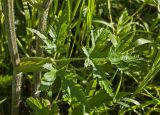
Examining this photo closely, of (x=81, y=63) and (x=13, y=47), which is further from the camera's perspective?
(x=81, y=63)

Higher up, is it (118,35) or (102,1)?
(102,1)

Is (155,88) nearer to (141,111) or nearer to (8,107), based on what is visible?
(141,111)

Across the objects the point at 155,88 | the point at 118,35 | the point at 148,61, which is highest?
the point at 118,35

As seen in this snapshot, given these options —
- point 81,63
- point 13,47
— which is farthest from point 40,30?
point 81,63

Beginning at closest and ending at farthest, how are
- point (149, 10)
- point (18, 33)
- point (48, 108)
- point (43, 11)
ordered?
point (43, 11) < point (48, 108) < point (18, 33) < point (149, 10)

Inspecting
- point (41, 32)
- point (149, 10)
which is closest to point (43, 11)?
point (41, 32)

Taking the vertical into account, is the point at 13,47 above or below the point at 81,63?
above

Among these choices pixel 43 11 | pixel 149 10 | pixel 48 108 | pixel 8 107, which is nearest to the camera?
pixel 43 11

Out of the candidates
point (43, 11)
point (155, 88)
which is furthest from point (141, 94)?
point (43, 11)

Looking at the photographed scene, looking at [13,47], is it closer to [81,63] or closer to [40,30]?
[40,30]

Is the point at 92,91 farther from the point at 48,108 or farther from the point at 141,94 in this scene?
the point at 141,94

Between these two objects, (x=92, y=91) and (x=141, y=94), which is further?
(x=141, y=94)
